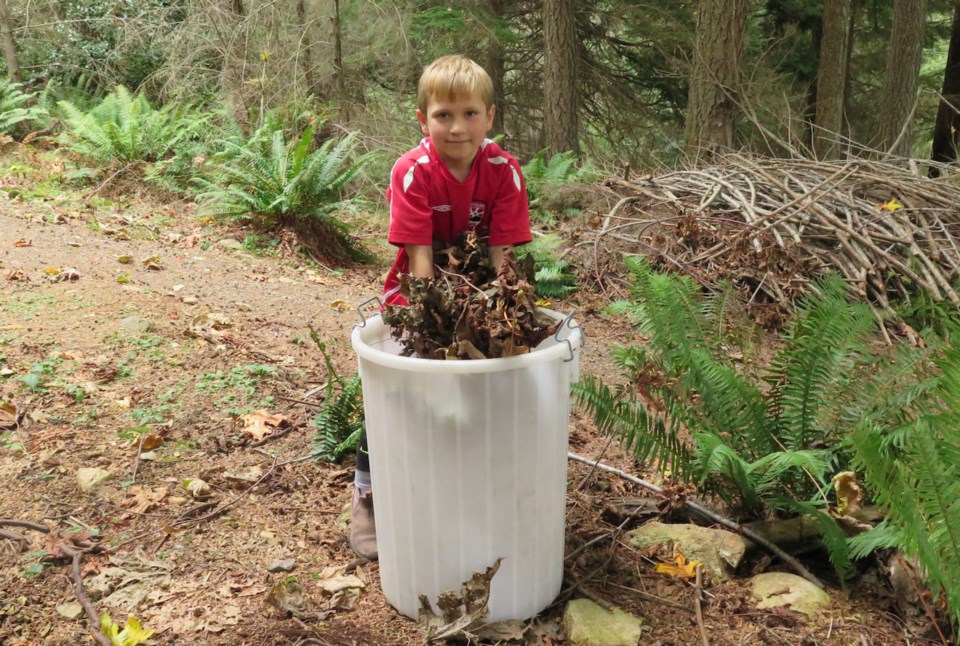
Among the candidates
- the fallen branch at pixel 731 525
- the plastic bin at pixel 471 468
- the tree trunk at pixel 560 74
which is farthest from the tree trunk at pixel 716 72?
the plastic bin at pixel 471 468

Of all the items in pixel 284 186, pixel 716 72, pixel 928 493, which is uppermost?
pixel 716 72

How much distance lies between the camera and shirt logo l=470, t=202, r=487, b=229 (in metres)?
2.36

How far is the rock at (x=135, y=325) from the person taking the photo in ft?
12.3

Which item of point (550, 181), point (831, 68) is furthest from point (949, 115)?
point (550, 181)

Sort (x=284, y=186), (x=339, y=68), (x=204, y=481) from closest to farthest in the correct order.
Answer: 1. (x=204, y=481)
2. (x=284, y=186)
3. (x=339, y=68)

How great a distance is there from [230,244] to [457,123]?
4.23 metres

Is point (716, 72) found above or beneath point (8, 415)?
above

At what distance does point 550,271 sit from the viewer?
5391mm

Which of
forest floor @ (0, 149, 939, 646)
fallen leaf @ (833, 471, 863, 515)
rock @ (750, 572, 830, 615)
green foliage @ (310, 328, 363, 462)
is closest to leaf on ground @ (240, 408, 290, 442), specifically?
forest floor @ (0, 149, 939, 646)

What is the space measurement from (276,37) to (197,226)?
268cm

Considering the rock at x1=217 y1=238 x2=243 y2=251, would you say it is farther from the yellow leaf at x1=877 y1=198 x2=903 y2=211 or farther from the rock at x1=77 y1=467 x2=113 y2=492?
the yellow leaf at x1=877 y1=198 x2=903 y2=211

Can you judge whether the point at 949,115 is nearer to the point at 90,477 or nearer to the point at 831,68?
the point at 831,68

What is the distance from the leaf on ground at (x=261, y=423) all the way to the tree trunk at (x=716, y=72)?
483cm

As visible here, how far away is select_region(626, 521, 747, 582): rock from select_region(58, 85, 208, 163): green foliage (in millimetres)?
6623
